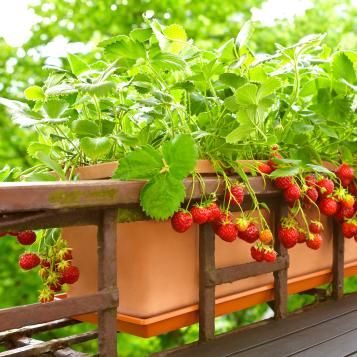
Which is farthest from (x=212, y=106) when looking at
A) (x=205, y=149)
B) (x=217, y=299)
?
(x=217, y=299)

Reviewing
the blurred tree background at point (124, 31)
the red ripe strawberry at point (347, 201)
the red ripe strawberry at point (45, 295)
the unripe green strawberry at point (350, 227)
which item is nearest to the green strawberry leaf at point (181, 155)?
the red ripe strawberry at point (45, 295)

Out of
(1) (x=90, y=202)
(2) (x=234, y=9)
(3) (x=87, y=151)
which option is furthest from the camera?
(2) (x=234, y=9)

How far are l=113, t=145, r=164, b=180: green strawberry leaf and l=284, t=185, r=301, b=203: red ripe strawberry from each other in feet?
1.05

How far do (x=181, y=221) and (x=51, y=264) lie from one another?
253 mm

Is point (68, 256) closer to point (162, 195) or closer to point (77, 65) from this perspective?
point (162, 195)

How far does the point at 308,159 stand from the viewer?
127cm

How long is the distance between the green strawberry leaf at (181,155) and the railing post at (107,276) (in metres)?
0.11

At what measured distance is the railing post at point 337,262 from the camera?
58.7 inches

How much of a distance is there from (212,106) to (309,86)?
29 centimetres

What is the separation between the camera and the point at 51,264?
107cm

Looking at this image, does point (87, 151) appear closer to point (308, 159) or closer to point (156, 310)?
point (156, 310)

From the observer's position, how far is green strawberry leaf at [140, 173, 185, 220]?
948 mm

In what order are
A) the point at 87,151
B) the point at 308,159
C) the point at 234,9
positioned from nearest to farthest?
the point at 87,151
the point at 308,159
the point at 234,9

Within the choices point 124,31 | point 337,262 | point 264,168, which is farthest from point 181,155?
point 124,31
